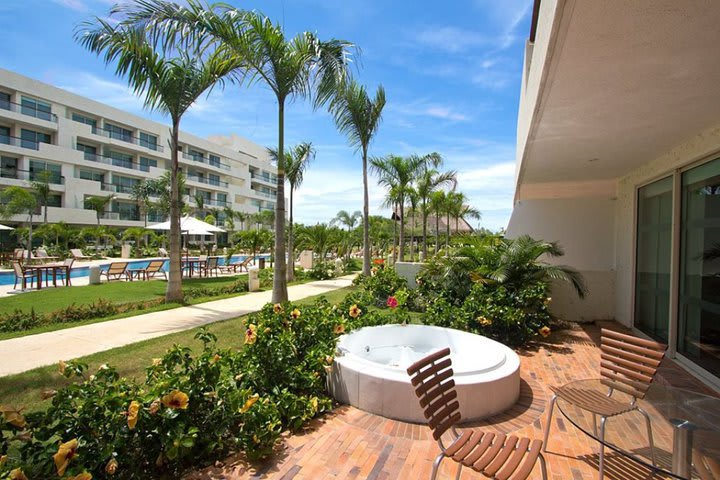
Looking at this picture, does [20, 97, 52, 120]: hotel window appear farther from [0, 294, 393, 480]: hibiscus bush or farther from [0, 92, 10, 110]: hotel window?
[0, 294, 393, 480]: hibiscus bush

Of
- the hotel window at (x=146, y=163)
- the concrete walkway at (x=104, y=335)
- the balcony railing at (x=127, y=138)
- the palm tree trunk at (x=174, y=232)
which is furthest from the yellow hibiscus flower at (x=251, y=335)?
the hotel window at (x=146, y=163)

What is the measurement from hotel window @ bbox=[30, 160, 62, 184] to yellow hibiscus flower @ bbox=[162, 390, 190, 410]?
3754 centimetres

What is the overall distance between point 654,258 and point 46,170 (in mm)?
40614

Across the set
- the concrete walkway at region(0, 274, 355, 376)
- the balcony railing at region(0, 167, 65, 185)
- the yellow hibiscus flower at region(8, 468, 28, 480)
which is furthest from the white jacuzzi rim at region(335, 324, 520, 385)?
the balcony railing at region(0, 167, 65, 185)

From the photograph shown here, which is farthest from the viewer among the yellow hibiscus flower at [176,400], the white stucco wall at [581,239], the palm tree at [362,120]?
the palm tree at [362,120]

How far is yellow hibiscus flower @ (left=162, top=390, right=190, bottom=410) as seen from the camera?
8.67ft

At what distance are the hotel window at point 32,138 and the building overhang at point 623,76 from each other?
4023 cm

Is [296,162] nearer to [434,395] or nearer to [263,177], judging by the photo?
[434,395]

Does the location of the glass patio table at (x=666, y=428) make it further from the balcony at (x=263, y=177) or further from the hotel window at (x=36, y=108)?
the balcony at (x=263, y=177)

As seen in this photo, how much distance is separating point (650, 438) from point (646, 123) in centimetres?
419

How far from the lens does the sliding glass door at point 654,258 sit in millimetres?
6250

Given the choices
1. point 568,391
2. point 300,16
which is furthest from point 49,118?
point 568,391

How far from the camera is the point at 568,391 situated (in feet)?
9.84

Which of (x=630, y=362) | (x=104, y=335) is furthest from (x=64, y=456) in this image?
(x=104, y=335)
